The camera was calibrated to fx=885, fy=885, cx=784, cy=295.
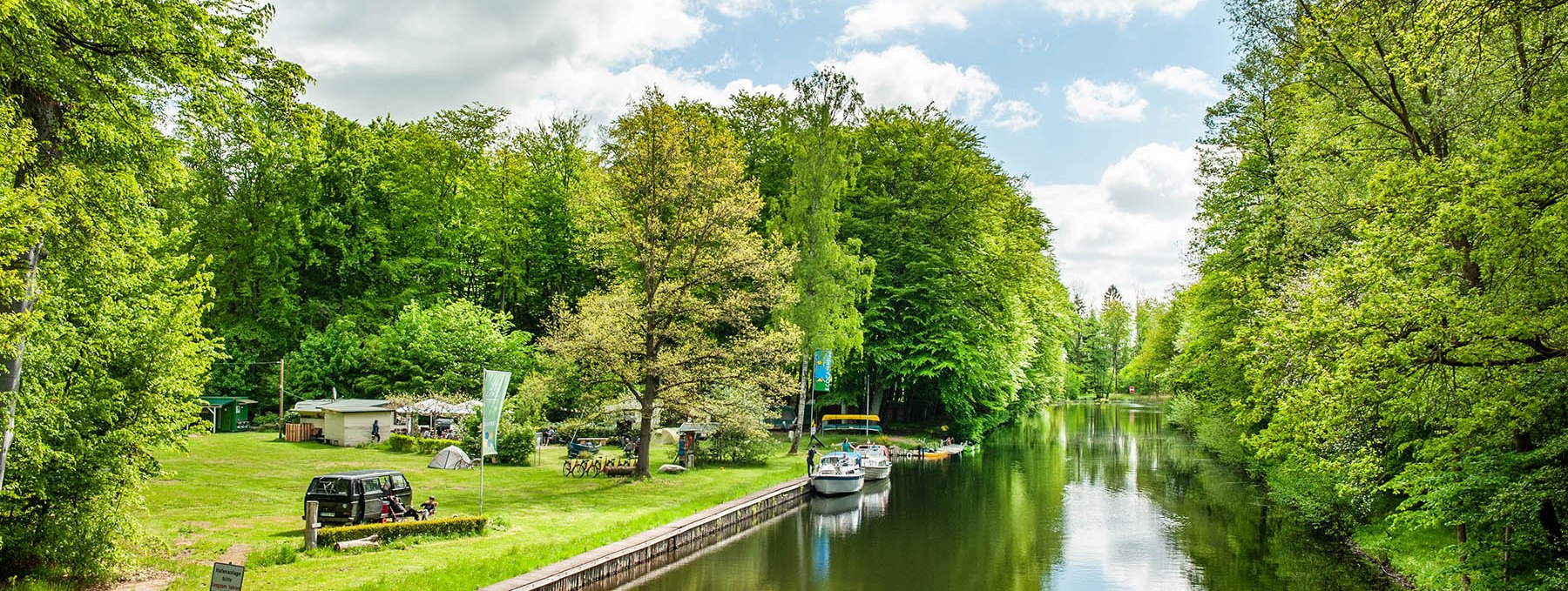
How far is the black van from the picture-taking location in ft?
57.7

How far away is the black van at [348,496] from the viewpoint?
1759 centimetres

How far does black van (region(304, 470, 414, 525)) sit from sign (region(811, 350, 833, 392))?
2022 cm

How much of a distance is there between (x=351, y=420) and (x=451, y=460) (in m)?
8.68

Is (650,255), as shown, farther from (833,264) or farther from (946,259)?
(946,259)

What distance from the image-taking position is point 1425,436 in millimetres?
16906

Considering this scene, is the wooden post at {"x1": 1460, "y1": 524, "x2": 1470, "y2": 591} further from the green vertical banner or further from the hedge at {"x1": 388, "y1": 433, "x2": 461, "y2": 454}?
the hedge at {"x1": 388, "y1": 433, "x2": 461, "y2": 454}

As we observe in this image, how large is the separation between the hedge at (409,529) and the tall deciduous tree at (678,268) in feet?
27.4


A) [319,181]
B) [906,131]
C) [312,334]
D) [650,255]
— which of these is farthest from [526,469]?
[906,131]

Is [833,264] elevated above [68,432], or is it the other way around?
[833,264]

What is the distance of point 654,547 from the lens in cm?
1852

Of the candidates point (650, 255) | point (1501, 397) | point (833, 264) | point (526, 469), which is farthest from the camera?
point (833, 264)

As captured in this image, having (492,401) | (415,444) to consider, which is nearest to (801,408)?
(415,444)

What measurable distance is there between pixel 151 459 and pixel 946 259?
36.8 m

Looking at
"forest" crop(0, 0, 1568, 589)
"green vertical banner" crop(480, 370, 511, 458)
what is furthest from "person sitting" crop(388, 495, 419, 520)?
"forest" crop(0, 0, 1568, 589)
